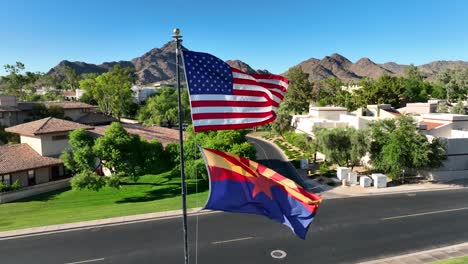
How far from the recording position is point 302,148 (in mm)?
44469

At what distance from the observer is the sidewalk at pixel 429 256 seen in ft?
48.9

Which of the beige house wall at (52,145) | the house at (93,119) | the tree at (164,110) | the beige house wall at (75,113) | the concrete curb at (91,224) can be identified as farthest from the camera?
the tree at (164,110)

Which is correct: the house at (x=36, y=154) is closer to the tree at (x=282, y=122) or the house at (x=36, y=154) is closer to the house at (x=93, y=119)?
the house at (x=93, y=119)

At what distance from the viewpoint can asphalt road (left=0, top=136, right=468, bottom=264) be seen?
15.8 m

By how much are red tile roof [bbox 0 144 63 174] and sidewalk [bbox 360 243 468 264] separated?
100.0 feet

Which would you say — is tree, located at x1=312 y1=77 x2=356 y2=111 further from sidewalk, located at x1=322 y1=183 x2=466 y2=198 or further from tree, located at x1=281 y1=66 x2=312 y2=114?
sidewalk, located at x1=322 y1=183 x2=466 y2=198

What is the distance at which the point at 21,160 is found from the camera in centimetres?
3216

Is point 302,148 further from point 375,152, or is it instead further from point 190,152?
point 190,152

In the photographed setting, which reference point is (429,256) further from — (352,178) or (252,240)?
(352,178)

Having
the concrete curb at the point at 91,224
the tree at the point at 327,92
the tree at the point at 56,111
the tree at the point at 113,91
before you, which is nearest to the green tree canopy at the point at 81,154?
the concrete curb at the point at 91,224

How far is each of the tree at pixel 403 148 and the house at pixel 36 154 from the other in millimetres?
31729

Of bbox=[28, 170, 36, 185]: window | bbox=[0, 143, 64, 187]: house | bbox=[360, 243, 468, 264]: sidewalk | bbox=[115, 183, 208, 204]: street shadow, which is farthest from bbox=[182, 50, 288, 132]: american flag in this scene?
bbox=[28, 170, 36, 185]: window

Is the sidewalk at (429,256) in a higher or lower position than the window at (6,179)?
lower

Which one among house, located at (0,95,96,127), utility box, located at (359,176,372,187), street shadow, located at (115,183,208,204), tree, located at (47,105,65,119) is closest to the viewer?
street shadow, located at (115,183,208,204)
